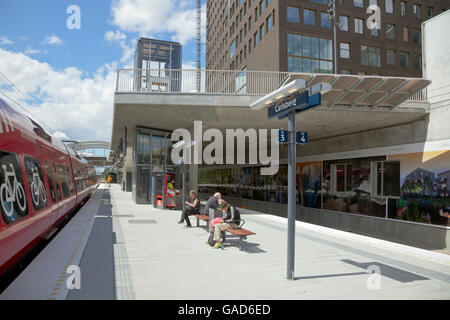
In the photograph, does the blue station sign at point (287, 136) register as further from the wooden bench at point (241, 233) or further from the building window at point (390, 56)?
the building window at point (390, 56)

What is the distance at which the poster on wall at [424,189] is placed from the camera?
12.9 metres

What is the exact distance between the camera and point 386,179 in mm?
16094

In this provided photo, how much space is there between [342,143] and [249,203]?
41.5ft

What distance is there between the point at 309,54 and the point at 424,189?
79.5 feet

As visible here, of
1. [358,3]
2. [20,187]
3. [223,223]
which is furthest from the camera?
[358,3]

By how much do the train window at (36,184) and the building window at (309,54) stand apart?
1163 inches

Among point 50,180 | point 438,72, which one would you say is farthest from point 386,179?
point 50,180

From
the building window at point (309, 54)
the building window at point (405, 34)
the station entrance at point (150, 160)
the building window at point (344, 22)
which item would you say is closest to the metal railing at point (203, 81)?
the station entrance at point (150, 160)

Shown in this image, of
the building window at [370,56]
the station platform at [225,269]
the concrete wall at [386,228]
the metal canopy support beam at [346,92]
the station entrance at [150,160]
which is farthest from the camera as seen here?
the building window at [370,56]

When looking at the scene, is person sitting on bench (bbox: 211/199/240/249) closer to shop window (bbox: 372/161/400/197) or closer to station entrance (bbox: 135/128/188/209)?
shop window (bbox: 372/161/400/197)

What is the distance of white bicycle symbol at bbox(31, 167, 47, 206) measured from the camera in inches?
258

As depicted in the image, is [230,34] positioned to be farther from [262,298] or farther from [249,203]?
[262,298]

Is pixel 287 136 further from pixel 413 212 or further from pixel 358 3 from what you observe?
pixel 358 3

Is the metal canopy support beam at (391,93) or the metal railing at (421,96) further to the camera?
the metal railing at (421,96)
